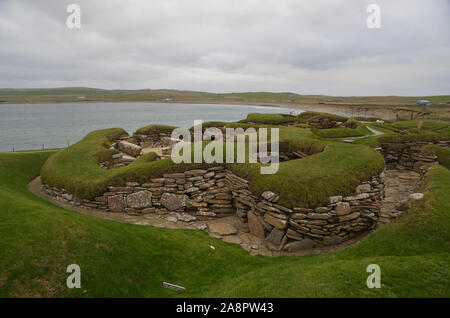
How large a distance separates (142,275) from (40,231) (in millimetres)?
3293

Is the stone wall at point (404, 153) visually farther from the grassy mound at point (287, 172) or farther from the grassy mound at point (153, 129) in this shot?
the grassy mound at point (153, 129)

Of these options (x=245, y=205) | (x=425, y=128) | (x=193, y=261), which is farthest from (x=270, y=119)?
(x=193, y=261)

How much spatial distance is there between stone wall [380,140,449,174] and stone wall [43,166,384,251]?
1010 centimetres

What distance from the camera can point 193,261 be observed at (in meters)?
8.09

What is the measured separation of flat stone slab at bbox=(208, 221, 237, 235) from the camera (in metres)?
10.7

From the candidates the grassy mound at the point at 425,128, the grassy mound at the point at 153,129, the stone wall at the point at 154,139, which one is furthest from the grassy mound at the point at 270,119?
the grassy mound at the point at 425,128

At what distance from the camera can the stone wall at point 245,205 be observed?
944cm

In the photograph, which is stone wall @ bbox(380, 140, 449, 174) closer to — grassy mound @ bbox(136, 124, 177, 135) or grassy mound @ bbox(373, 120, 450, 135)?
grassy mound @ bbox(373, 120, 450, 135)

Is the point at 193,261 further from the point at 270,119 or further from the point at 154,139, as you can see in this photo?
the point at 270,119

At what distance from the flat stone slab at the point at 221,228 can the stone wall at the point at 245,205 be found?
0.73 metres

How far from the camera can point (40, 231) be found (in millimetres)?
6922

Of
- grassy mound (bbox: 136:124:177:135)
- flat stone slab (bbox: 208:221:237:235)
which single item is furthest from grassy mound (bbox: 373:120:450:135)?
grassy mound (bbox: 136:124:177:135)

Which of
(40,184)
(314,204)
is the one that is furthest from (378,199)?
(40,184)

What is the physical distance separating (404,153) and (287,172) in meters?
14.7
